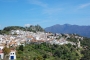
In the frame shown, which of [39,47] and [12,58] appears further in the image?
[39,47]

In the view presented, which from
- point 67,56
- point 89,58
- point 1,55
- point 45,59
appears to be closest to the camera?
point 1,55

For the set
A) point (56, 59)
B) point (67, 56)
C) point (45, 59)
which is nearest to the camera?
point (45, 59)

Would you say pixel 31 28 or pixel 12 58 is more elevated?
pixel 31 28

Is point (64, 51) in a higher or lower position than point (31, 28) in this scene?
lower

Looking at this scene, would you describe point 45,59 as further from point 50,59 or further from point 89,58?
point 89,58

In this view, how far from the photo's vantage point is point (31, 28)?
8250 cm

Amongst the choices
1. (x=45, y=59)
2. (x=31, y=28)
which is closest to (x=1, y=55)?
(x=45, y=59)

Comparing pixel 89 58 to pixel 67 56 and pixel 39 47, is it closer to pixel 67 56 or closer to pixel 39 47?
pixel 67 56

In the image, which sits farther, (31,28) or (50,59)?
(31,28)

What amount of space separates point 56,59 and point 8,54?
11527mm

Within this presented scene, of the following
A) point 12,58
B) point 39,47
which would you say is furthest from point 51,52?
point 12,58

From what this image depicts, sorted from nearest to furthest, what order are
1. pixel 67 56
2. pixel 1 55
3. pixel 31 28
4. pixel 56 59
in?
pixel 1 55 < pixel 56 59 < pixel 67 56 < pixel 31 28

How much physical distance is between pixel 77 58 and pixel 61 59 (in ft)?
14.7

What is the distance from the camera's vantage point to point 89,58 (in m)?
33.8
